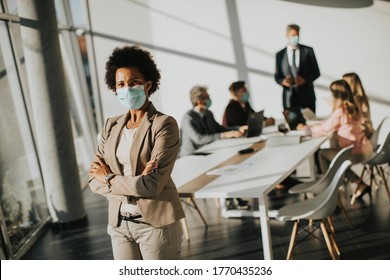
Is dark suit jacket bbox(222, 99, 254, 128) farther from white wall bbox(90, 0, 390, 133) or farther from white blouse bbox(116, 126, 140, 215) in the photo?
white blouse bbox(116, 126, 140, 215)

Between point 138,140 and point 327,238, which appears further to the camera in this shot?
point 327,238

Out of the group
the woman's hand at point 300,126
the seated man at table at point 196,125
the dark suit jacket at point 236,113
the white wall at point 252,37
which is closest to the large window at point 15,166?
the white wall at point 252,37

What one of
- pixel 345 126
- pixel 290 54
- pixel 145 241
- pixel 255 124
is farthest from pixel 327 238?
pixel 290 54

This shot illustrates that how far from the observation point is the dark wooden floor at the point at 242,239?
3.71 m

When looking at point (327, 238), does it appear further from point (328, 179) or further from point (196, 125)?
point (196, 125)

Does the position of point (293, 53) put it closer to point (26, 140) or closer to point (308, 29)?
point (308, 29)

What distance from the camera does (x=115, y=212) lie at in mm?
2303

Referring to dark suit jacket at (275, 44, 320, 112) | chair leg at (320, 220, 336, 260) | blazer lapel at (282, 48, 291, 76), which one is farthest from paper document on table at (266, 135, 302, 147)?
chair leg at (320, 220, 336, 260)

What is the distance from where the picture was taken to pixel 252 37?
4949mm

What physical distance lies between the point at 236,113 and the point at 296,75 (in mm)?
949

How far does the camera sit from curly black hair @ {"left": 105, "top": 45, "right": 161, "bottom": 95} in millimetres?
2359

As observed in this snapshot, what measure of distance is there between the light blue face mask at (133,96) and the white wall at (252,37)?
940mm

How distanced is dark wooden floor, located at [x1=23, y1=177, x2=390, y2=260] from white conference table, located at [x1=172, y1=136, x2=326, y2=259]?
0.65 meters

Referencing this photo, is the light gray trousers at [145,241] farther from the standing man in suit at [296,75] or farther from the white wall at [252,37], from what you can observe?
the standing man in suit at [296,75]
